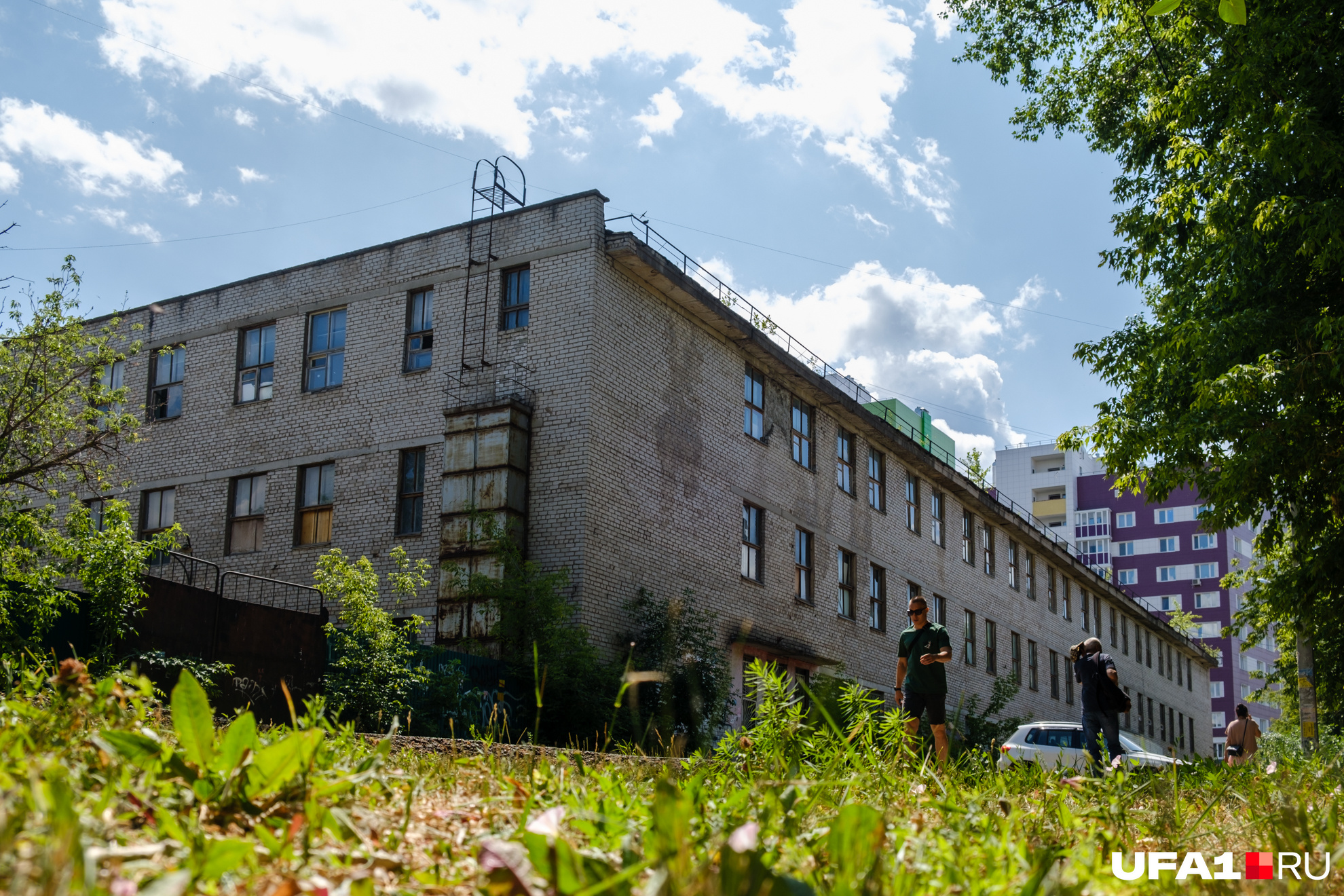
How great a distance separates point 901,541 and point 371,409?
587 inches

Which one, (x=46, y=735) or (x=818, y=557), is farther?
(x=818, y=557)

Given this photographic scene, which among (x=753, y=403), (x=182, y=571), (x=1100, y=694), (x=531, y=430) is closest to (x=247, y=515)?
(x=182, y=571)

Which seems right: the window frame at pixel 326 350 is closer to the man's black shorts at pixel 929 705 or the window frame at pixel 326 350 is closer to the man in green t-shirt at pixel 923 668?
the man in green t-shirt at pixel 923 668

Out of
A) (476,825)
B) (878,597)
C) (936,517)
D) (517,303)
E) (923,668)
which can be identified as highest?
(517,303)

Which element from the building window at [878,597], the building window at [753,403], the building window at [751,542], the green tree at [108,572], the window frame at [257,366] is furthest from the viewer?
the building window at [878,597]

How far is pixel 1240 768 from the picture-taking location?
6965 millimetres

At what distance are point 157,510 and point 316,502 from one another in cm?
453

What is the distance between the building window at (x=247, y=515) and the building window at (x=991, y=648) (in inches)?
865

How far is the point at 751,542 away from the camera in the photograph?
2361cm

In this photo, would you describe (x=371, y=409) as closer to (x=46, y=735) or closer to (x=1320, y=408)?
(x=1320, y=408)

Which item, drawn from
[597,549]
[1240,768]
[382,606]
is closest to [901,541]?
[597,549]

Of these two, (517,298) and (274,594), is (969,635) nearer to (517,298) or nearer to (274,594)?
(517,298)

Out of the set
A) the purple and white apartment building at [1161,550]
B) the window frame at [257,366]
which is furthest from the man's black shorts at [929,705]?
the purple and white apartment building at [1161,550]

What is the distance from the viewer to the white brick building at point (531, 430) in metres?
19.5
